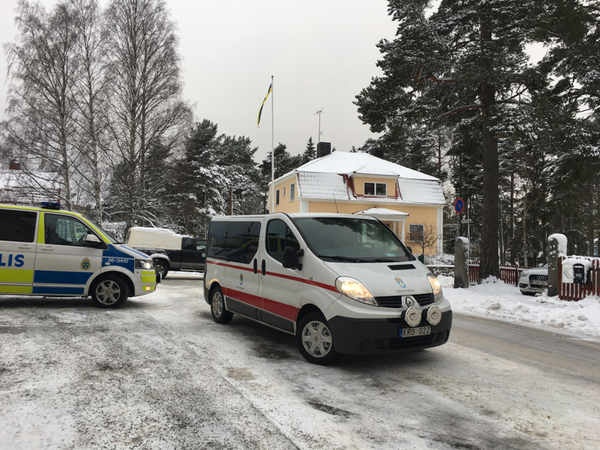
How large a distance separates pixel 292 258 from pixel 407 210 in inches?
1213

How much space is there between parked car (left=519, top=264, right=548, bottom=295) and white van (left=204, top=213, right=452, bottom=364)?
8.77 metres

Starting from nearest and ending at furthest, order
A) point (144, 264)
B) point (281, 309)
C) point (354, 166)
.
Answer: point (281, 309) < point (144, 264) < point (354, 166)

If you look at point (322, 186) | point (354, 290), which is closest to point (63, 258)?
point (354, 290)

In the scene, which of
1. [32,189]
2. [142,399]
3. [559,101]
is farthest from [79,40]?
[142,399]

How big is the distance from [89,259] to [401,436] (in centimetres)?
761

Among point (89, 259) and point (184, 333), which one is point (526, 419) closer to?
point (184, 333)

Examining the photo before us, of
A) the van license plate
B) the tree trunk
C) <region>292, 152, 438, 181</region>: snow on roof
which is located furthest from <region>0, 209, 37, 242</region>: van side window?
<region>292, 152, 438, 181</region>: snow on roof

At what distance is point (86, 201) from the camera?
78.1 feet

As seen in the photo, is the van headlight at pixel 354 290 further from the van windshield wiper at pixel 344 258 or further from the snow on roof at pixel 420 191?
the snow on roof at pixel 420 191

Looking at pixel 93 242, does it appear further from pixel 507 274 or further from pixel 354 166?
pixel 354 166

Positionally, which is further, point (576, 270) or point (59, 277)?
point (576, 270)

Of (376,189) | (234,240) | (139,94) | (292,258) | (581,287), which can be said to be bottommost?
(581,287)

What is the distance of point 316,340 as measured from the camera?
5.54 meters

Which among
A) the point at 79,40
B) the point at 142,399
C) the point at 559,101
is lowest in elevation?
the point at 142,399
